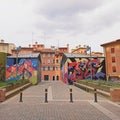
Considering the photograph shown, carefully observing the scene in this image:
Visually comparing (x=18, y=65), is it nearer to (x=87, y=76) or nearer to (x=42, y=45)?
(x=87, y=76)

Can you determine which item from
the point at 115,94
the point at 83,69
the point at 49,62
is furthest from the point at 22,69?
the point at 49,62

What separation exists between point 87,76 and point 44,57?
4326 cm

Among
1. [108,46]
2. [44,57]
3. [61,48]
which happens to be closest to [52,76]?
[44,57]

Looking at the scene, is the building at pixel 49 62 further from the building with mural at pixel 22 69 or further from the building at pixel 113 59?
the building with mural at pixel 22 69

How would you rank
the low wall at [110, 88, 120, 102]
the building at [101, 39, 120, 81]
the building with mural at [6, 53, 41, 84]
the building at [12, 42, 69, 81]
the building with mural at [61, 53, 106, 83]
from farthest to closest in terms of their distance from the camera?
the building at [12, 42, 69, 81]
the building at [101, 39, 120, 81]
the building with mural at [6, 53, 41, 84]
the building with mural at [61, 53, 106, 83]
the low wall at [110, 88, 120, 102]

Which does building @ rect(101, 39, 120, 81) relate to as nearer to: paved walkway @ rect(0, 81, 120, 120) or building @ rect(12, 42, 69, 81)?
building @ rect(12, 42, 69, 81)

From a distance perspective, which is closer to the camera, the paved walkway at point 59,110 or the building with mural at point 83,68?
the paved walkway at point 59,110

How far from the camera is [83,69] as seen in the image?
44.7m

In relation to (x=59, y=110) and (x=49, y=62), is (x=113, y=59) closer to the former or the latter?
(x=49, y=62)

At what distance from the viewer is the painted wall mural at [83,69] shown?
44.2 meters

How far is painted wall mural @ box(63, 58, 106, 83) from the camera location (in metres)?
44.2

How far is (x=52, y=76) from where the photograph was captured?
83.6 m

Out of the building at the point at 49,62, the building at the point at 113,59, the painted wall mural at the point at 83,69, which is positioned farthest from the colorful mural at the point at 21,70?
the building at the point at 49,62

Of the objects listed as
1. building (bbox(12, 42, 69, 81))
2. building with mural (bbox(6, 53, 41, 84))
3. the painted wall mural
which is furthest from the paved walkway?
building (bbox(12, 42, 69, 81))
